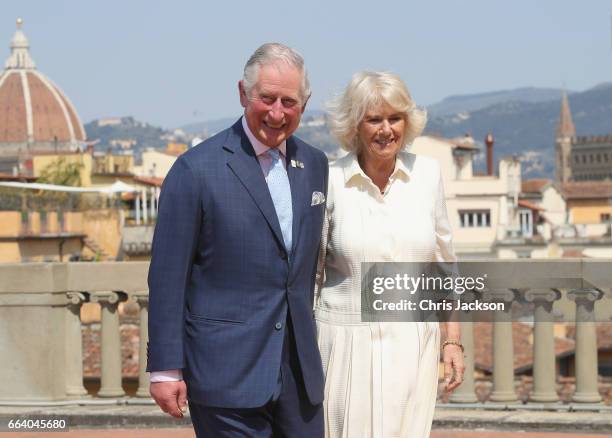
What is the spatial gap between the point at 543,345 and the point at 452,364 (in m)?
2.70

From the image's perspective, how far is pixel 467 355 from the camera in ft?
23.0

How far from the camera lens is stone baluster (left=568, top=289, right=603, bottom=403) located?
6926mm

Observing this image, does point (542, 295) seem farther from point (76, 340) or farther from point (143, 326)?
point (76, 340)

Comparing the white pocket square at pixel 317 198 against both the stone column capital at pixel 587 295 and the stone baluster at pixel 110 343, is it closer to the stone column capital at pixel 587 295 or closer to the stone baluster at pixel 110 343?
the stone column capital at pixel 587 295

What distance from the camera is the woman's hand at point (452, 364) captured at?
456cm

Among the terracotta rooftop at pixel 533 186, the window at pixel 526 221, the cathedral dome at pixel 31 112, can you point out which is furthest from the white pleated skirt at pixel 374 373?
the cathedral dome at pixel 31 112

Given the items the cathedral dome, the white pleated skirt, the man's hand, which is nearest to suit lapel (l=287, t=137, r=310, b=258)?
the white pleated skirt

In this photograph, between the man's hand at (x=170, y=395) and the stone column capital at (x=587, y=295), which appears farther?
the stone column capital at (x=587, y=295)

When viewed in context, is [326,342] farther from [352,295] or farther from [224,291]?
[224,291]

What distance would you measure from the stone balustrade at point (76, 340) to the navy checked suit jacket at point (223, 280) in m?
3.14

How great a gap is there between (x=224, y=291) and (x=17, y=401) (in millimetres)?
3779

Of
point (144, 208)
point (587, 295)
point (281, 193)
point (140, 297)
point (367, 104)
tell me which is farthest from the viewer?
point (144, 208)

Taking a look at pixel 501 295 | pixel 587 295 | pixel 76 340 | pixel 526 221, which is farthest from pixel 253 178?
pixel 526 221

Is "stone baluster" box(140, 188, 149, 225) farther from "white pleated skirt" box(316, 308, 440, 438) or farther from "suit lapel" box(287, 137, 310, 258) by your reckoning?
"suit lapel" box(287, 137, 310, 258)
